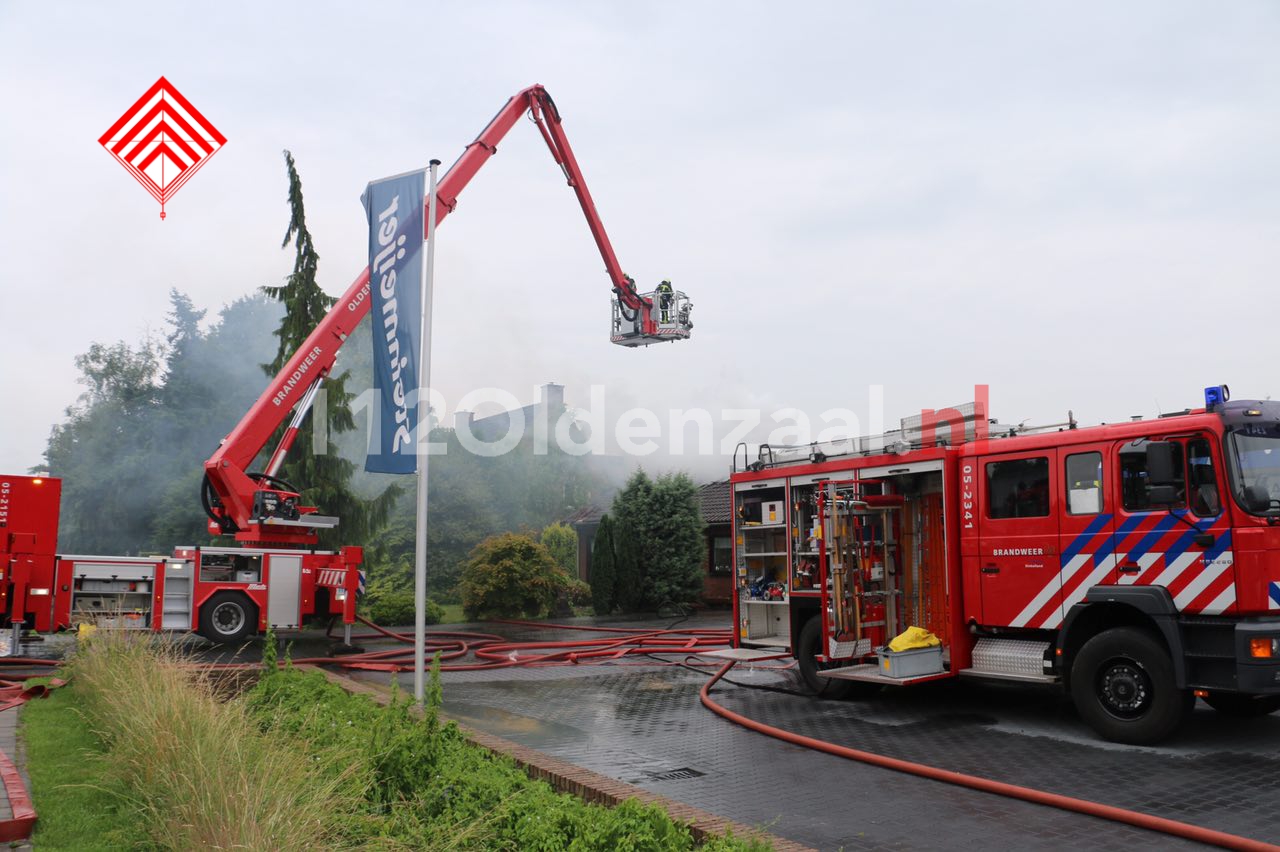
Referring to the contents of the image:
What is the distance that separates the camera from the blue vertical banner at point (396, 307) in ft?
28.1

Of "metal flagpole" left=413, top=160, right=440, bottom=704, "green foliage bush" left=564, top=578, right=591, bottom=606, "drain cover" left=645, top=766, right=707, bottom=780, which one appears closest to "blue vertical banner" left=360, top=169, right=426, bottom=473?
"metal flagpole" left=413, top=160, right=440, bottom=704

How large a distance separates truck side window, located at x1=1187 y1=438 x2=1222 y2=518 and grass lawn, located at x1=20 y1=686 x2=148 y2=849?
7700 millimetres

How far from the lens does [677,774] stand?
731cm

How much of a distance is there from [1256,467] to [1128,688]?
81.0 inches

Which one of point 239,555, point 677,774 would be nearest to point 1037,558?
point 677,774

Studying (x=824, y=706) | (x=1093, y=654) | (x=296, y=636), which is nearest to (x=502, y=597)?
(x=296, y=636)

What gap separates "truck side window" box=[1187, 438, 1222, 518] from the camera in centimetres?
775

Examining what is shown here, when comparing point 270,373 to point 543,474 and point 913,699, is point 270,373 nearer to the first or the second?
point 913,699

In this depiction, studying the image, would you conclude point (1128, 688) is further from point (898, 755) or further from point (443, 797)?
point (443, 797)

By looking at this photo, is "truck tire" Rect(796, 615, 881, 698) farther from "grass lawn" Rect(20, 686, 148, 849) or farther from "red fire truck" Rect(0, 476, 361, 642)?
"red fire truck" Rect(0, 476, 361, 642)

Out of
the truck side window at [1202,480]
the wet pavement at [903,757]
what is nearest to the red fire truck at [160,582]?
the wet pavement at [903,757]

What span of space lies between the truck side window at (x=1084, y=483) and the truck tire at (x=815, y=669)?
3.12m

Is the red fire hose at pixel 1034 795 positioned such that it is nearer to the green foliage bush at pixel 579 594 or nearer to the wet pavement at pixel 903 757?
the wet pavement at pixel 903 757

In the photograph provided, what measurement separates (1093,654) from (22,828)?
25.4 ft
